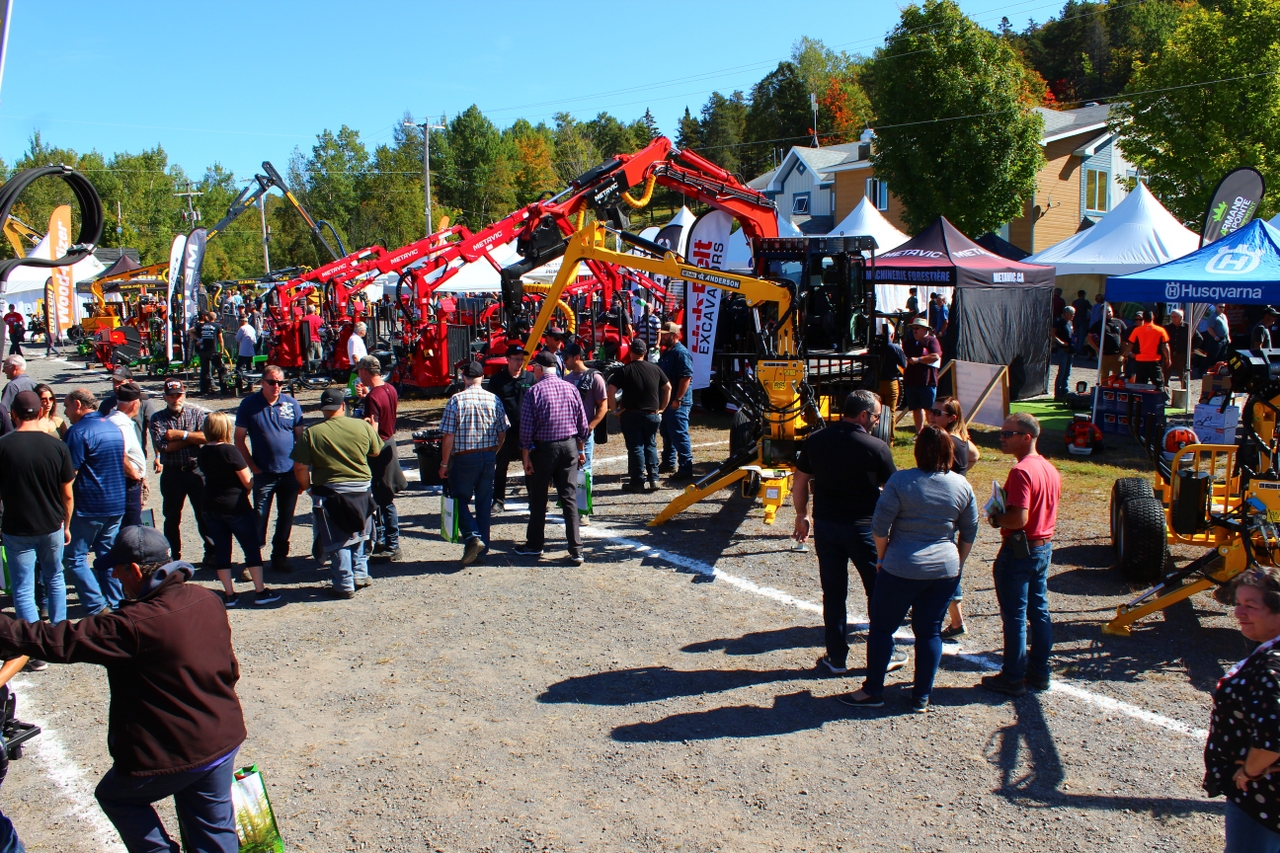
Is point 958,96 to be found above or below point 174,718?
above

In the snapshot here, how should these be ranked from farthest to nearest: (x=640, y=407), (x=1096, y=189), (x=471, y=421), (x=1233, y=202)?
(x=1096, y=189), (x=1233, y=202), (x=640, y=407), (x=471, y=421)

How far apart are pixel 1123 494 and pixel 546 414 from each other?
4.51 m

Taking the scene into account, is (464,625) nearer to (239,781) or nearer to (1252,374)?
(239,781)

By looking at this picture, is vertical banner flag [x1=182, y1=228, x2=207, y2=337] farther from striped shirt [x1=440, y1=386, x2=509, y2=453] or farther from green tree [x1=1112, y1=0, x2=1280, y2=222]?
green tree [x1=1112, y1=0, x2=1280, y2=222]

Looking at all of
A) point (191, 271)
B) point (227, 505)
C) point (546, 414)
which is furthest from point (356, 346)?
point (227, 505)

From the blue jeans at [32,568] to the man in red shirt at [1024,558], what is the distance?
18.1ft

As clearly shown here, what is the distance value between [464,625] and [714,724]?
2222 millimetres

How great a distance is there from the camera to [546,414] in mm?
7496

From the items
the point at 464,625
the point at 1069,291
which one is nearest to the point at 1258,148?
the point at 1069,291

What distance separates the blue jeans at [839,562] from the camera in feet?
17.1

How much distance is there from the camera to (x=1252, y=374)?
6.17 meters

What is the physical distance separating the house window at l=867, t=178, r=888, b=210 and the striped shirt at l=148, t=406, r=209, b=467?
116 ft

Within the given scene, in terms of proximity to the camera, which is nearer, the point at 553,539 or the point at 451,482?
the point at 451,482

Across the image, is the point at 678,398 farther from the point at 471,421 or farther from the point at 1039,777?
the point at 1039,777
